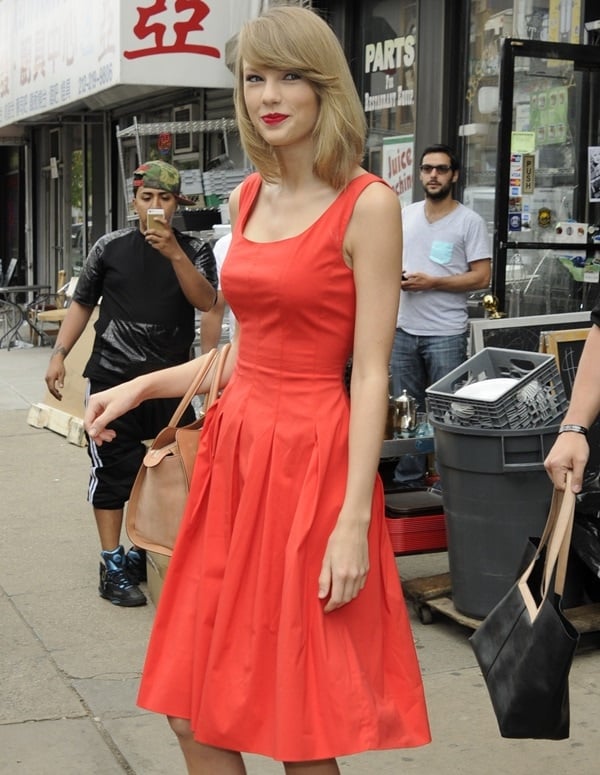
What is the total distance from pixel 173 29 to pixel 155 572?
6835mm

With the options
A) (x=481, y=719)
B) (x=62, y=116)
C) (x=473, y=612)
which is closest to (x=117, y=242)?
(x=473, y=612)

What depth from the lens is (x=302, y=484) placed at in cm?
262

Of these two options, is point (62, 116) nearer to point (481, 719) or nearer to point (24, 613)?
point (24, 613)

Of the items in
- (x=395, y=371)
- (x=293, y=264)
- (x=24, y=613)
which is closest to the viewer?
(x=293, y=264)

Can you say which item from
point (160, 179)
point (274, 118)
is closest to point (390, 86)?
point (160, 179)

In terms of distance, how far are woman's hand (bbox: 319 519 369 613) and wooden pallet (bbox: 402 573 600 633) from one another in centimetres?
251

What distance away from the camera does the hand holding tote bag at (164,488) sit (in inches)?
134

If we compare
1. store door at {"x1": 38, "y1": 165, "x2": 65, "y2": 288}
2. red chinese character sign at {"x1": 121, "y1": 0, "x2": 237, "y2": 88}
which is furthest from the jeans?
store door at {"x1": 38, "y1": 165, "x2": 65, "y2": 288}

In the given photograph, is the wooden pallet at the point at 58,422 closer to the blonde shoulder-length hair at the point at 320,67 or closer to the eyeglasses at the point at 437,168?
the eyeglasses at the point at 437,168

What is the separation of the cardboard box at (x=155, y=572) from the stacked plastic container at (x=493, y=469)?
124 centimetres

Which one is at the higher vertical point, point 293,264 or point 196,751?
point 293,264

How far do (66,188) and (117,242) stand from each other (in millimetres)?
13995

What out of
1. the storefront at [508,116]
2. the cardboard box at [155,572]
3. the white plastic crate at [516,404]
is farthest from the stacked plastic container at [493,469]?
the storefront at [508,116]

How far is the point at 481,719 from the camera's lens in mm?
4254
